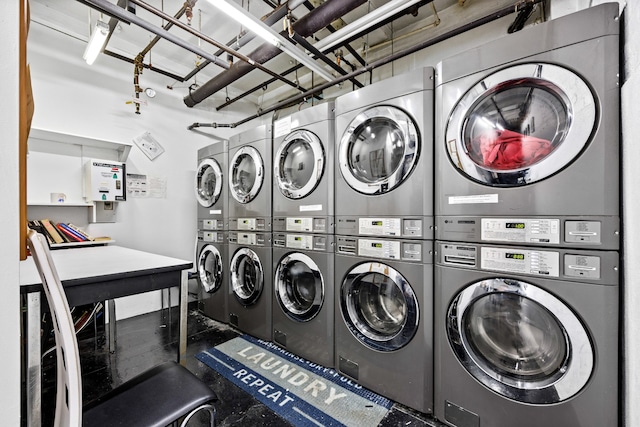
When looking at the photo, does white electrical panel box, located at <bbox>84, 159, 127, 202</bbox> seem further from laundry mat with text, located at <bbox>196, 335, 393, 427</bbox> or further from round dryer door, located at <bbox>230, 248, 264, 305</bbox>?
laundry mat with text, located at <bbox>196, 335, 393, 427</bbox>

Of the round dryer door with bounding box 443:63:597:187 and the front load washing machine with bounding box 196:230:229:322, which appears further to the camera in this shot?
the front load washing machine with bounding box 196:230:229:322

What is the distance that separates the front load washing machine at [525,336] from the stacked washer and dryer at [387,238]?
13cm

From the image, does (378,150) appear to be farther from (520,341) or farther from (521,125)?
(520,341)

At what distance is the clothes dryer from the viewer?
2.83m

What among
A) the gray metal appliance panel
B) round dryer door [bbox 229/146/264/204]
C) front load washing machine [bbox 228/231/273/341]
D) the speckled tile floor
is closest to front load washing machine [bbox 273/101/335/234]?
round dryer door [bbox 229/146/264/204]

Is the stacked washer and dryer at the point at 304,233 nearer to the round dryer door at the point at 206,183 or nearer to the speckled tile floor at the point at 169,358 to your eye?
the speckled tile floor at the point at 169,358

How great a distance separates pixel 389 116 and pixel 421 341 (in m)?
1.37

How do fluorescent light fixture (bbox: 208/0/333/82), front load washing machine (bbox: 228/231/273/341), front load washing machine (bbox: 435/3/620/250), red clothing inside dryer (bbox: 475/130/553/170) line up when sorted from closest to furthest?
1. front load washing machine (bbox: 435/3/620/250)
2. red clothing inside dryer (bbox: 475/130/553/170)
3. fluorescent light fixture (bbox: 208/0/333/82)
4. front load washing machine (bbox: 228/231/273/341)

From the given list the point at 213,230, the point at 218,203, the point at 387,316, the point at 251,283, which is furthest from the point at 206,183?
the point at 387,316

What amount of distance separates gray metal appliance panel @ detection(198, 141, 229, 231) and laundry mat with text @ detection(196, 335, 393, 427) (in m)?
1.25

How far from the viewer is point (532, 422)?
1205 mm

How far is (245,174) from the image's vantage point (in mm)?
2732
